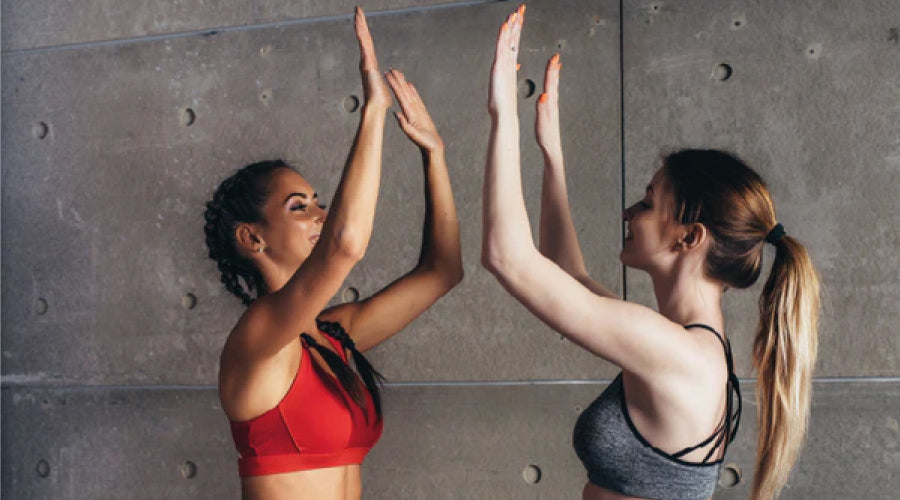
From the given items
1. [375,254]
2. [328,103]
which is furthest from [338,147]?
[375,254]

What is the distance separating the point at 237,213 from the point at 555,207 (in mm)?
682

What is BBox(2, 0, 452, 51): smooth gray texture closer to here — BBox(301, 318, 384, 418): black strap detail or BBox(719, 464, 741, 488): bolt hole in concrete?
BBox(301, 318, 384, 418): black strap detail

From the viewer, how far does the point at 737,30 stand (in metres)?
2.54

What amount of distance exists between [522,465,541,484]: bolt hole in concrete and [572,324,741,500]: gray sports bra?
1.10 m

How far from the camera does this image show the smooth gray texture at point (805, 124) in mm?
2445

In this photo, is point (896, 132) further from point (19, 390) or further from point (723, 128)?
point (19, 390)

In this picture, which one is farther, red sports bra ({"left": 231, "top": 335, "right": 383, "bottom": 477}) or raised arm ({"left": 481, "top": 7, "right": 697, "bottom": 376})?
red sports bra ({"left": 231, "top": 335, "right": 383, "bottom": 477})

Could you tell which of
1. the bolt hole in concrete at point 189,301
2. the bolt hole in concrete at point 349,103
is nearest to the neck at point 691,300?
the bolt hole in concrete at point 349,103

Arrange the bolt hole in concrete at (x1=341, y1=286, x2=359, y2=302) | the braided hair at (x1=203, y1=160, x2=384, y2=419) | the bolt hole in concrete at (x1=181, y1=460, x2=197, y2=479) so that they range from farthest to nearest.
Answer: the bolt hole in concrete at (x1=181, y1=460, x2=197, y2=479) → the bolt hole in concrete at (x1=341, y1=286, x2=359, y2=302) → the braided hair at (x1=203, y1=160, x2=384, y2=419)

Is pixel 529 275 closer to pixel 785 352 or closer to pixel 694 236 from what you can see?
pixel 694 236

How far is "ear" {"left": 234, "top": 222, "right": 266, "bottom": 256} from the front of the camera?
1.88 m

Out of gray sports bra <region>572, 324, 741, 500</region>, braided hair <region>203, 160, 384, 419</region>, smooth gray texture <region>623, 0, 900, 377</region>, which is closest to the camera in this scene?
gray sports bra <region>572, 324, 741, 500</region>

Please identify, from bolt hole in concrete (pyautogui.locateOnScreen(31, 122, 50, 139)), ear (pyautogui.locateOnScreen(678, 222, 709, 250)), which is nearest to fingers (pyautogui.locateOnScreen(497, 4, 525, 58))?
ear (pyautogui.locateOnScreen(678, 222, 709, 250))

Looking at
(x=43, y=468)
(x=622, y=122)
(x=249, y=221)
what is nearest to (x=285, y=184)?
(x=249, y=221)
